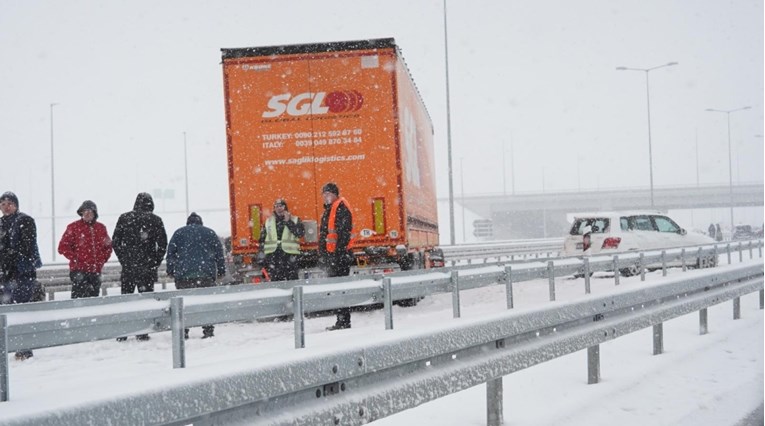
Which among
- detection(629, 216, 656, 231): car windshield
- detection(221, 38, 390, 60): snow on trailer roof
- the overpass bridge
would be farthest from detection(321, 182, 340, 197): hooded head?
the overpass bridge

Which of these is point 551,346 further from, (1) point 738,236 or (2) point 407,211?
(1) point 738,236

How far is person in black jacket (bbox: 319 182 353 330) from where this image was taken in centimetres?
1098

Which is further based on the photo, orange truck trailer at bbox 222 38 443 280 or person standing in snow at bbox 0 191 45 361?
orange truck trailer at bbox 222 38 443 280

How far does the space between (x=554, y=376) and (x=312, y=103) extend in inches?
254

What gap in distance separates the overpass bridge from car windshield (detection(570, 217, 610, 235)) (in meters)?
68.6

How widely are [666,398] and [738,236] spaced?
60.5m

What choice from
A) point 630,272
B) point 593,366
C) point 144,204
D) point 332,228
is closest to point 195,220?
point 144,204

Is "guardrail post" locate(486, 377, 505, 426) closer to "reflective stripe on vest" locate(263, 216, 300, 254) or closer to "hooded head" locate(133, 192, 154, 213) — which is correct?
"hooded head" locate(133, 192, 154, 213)

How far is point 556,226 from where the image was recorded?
95.9 meters

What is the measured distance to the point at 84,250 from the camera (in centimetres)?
1107

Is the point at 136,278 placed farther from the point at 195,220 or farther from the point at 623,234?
the point at 623,234

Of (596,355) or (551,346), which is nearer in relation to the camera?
(551,346)

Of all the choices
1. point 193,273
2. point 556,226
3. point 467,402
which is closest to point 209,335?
point 193,273

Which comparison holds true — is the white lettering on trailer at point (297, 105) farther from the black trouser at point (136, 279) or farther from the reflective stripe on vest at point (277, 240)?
the black trouser at point (136, 279)
